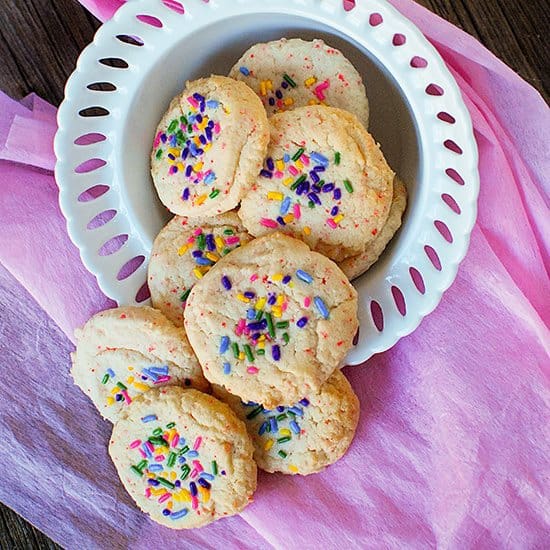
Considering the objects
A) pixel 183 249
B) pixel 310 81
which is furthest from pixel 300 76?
pixel 183 249

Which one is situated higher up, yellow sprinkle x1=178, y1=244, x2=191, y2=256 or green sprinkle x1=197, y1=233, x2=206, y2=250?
green sprinkle x1=197, y1=233, x2=206, y2=250

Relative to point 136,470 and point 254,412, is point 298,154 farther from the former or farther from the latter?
point 136,470

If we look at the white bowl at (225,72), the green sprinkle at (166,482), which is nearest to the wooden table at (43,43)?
the white bowl at (225,72)

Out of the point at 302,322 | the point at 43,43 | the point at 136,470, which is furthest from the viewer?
the point at 43,43

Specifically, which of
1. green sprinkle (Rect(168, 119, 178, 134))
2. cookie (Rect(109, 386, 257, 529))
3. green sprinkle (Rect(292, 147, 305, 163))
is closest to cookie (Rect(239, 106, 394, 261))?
green sprinkle (Rect(292, 147, 305, 163))

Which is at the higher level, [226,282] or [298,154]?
[298,154]

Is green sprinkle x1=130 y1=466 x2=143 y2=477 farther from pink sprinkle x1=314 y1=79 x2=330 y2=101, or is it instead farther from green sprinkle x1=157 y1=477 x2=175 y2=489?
pink sprinkle x1=314 y1=79 x2=330 y2=101

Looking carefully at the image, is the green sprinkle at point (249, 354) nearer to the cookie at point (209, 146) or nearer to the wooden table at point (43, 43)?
the cookie at point (209, 146)
